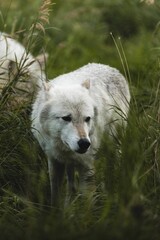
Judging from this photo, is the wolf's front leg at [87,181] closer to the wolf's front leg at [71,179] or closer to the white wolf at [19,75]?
the wolf's front leg at [71,179]

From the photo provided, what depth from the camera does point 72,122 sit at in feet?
22.7

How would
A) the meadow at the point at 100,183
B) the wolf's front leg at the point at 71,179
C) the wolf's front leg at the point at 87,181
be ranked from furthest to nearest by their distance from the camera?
the wolf's front leg at the point at 71,179, the wolf's front leg at the point at 87,181, the meadow at the point at 100,183

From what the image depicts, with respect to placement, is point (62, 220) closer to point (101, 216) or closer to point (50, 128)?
point (101, 216)

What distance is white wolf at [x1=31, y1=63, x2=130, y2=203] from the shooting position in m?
6.89

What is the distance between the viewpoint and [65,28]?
14.0 m

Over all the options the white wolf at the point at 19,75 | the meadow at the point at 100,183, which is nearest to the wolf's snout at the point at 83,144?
the meadow at the point at 100,183

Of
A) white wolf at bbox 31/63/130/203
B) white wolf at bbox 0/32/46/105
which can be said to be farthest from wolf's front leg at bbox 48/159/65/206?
white wolf at bbox 0/32/46/105

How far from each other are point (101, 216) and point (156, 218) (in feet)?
1.59

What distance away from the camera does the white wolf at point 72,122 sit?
6887mm

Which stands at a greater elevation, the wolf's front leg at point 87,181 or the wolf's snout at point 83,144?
the wolf's snout at point 83,144

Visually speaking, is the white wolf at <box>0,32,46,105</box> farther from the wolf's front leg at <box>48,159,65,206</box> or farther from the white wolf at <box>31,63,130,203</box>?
the wolf's front leg at <box>48,159,65,206</box>

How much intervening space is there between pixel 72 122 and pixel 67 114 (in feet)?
0.27

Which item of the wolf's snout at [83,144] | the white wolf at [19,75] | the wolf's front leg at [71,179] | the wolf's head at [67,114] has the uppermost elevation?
the white wolf at [19,75]

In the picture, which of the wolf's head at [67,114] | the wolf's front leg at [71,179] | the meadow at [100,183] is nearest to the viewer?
the meadow at [100,183]
